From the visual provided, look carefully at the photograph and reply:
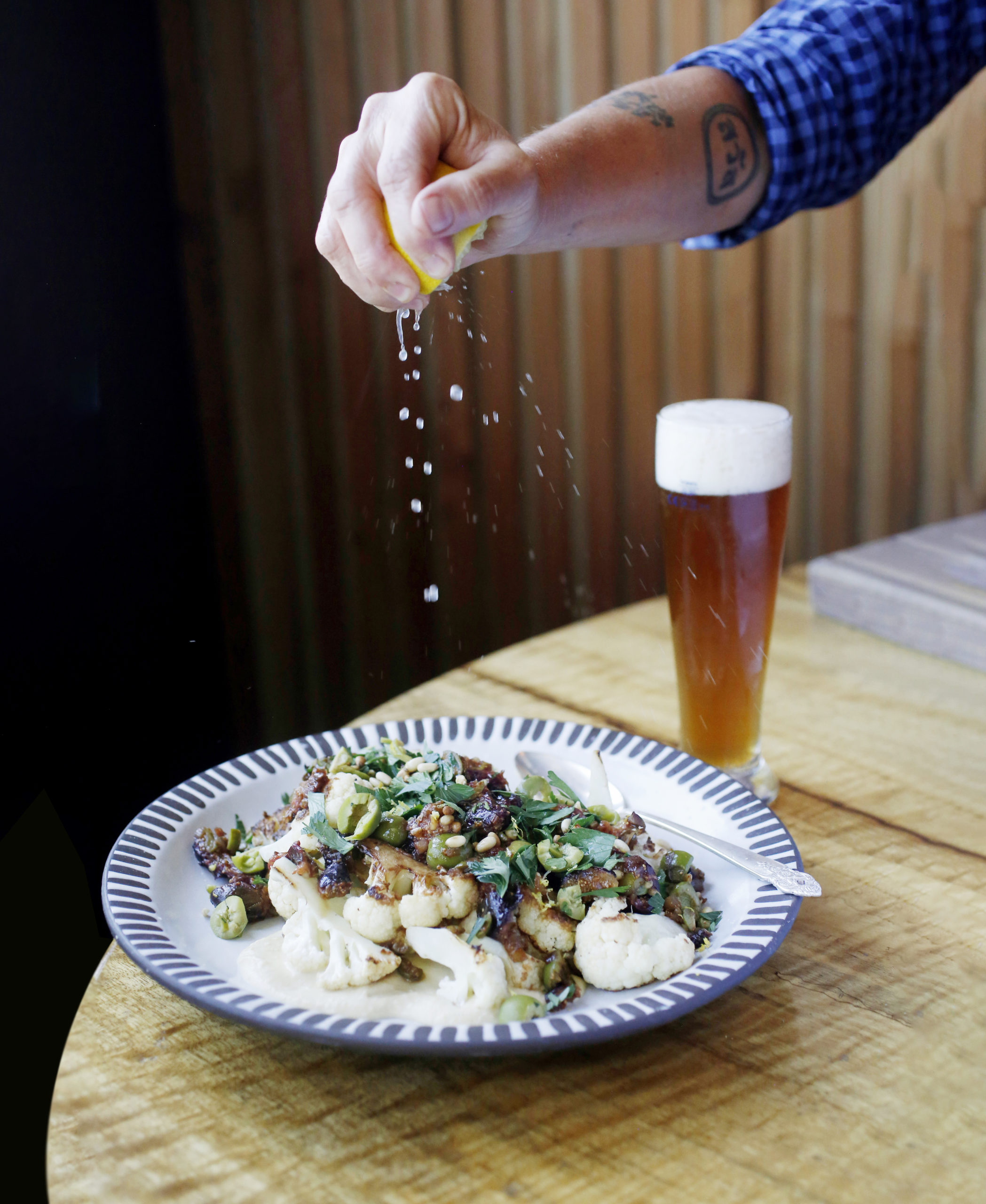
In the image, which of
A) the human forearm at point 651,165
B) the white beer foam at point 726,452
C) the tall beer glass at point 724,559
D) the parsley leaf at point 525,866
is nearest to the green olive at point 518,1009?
the parsley leaf at point 525,866

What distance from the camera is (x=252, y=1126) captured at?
80 centimetres

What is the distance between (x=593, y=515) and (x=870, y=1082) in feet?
8.94

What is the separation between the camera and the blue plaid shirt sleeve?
166 centimetres

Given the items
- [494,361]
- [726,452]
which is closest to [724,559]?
[726,452]

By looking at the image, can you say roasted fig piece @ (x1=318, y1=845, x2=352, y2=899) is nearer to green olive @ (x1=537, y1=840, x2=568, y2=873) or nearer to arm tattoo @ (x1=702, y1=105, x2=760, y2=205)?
green olive @ (x1=537, y1=840, x2=568, y2=873)

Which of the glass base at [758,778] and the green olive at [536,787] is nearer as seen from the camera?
the green olive at [536,787]

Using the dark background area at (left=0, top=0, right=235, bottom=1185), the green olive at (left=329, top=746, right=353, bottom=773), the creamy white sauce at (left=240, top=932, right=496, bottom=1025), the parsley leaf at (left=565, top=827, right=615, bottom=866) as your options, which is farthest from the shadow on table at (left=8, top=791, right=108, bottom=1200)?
the parsley leaf at (left=565, top=827, right=615, bottom=866)

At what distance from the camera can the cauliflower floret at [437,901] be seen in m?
0.90

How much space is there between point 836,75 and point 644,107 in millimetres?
328

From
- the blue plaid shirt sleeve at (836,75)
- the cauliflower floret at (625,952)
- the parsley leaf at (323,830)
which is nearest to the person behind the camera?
the cauliflower floret at (625,952)

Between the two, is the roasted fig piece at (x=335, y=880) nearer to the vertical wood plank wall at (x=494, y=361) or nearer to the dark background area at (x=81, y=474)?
the dark background area at (x=81, y=474)

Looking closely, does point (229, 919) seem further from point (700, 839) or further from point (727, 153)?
point (727, 153)

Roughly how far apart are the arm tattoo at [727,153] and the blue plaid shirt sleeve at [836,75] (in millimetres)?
33

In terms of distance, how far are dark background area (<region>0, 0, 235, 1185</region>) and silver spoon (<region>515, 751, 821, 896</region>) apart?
3.88 ft
